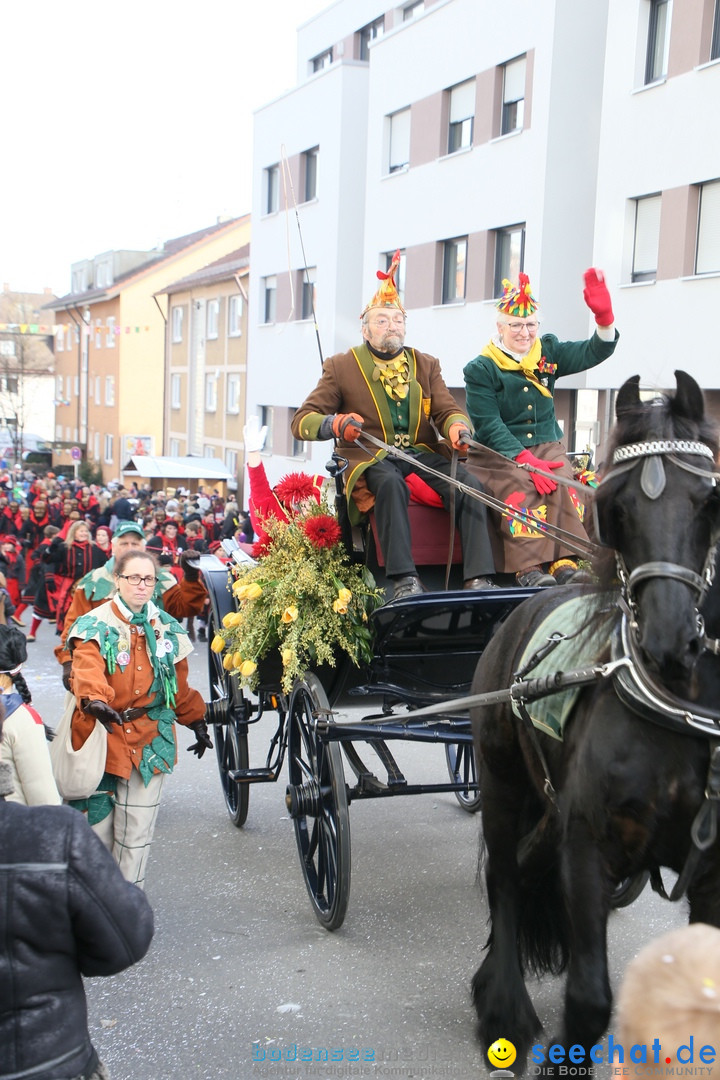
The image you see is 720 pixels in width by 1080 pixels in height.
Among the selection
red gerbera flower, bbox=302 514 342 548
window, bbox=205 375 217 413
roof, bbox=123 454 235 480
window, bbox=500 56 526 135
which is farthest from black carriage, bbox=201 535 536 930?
window, bbox=205 375 217 413

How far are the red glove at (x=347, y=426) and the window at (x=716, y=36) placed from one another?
1206cm

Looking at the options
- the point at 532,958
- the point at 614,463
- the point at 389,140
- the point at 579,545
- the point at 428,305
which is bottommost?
the point at 532,958

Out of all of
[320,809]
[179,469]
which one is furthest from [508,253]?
[320,809]

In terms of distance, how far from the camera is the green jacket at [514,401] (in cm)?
512

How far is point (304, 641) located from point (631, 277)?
1286cm

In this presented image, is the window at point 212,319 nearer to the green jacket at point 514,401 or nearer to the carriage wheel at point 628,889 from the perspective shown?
the green jacket at point 514,401

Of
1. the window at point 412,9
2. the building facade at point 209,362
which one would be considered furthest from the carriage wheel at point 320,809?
the building facade at point 209,362

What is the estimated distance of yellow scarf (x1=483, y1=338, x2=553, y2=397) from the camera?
205 inches

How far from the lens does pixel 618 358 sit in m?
16.2

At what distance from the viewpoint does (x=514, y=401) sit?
5.19 m

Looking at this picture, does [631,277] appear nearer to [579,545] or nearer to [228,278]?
[579,545]

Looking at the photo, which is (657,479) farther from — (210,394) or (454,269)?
(210,394)

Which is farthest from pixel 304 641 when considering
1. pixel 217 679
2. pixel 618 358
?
pixel 618 358

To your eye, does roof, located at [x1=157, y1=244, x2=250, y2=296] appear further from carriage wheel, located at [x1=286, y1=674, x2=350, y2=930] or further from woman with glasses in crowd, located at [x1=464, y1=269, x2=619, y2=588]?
carriage wheel, located at [x1=286, y1=674, x2=350, y2=930]
